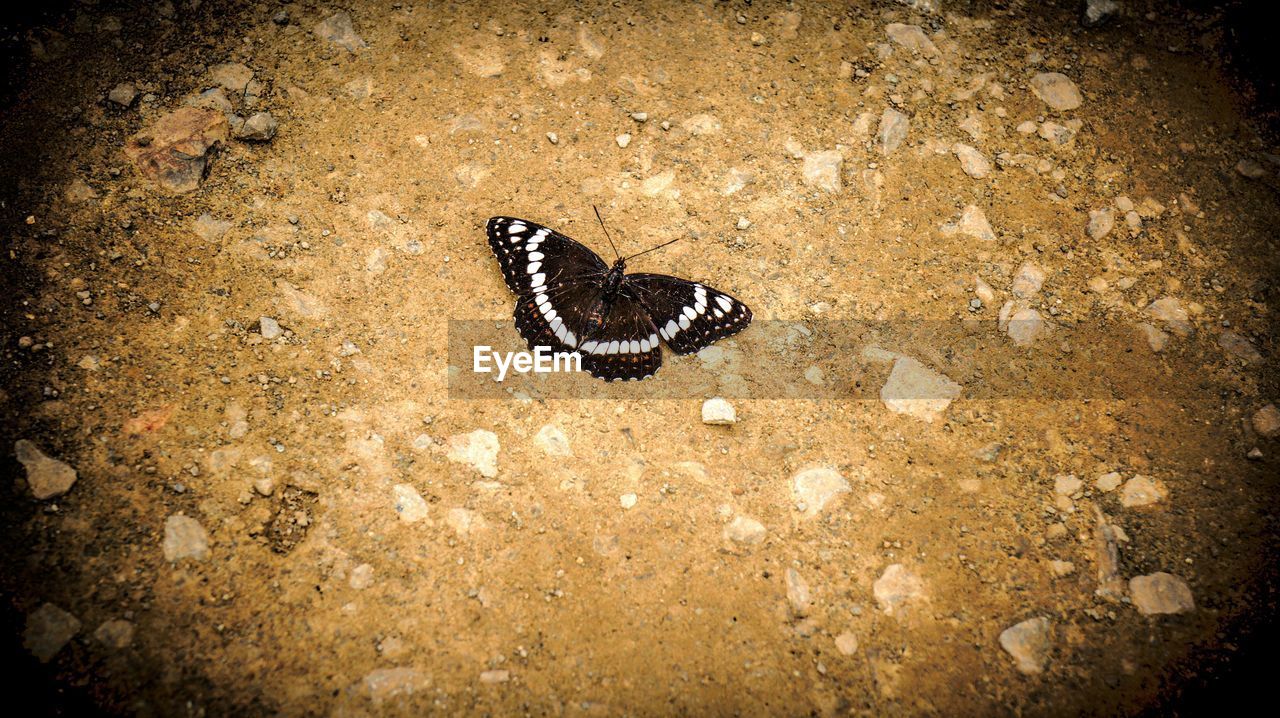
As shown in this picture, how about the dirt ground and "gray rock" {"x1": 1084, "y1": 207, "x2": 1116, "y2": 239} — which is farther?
"gray rock" {"x1": 1084, "y1": 207, "x2": 1116, "y2": 239}

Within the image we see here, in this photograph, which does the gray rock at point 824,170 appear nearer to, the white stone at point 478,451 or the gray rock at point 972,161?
the gray rock at point 972,161

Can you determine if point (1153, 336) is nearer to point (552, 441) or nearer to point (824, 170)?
point (824, 170)

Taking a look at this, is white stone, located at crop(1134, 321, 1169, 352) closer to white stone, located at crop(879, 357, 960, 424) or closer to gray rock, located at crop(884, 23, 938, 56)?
white stone, located at crop(879, 357, 960, 424)

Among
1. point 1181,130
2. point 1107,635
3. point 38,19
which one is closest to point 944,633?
point 1107,635

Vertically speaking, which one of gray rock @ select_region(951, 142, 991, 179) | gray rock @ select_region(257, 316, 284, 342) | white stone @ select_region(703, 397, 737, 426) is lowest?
white stone @ select_region(703, 397, 737, 426)

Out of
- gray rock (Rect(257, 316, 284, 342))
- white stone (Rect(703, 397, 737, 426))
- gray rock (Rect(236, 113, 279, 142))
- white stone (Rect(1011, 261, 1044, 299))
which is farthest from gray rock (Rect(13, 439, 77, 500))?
white stone (Rect(1011, 261, 1044, 299))

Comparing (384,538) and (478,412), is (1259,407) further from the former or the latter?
(384,538)

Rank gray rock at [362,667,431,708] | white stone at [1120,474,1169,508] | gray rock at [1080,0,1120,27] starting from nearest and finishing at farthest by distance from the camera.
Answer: gray rock at [362,667,431,708], white stone at [1120,474,1169,508], gray rock at [1080,0,1120,27]
